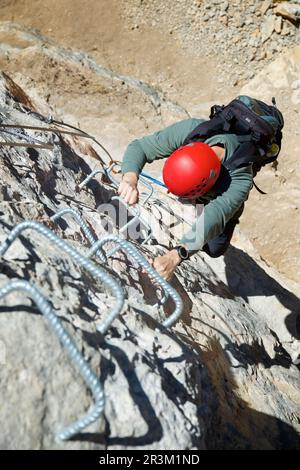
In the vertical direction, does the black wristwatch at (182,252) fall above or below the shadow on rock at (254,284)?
below

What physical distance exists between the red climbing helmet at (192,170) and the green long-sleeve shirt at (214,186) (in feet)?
0.55

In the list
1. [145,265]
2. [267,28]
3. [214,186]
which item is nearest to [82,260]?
[145,265]

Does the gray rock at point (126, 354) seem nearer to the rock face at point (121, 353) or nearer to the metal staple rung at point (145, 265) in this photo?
the rock face at point (121, 353)

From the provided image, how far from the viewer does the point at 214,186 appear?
12.9 feet

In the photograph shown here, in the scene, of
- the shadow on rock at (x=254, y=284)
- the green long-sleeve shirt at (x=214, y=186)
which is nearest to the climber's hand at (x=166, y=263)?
the green long-sleeve shirt at (x=214, y=186)

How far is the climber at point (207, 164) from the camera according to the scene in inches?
142

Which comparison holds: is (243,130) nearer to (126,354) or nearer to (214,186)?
(214,186)

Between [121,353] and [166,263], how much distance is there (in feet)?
3.81

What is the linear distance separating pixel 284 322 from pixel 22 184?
371cm

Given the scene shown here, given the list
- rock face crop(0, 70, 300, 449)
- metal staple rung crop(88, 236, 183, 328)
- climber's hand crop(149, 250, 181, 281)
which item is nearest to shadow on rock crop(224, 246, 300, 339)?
rock face crop(0, 70, 300, 449)

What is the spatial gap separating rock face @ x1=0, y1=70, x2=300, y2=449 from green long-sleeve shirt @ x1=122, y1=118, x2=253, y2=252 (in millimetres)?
598

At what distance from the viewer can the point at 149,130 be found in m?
10.2
